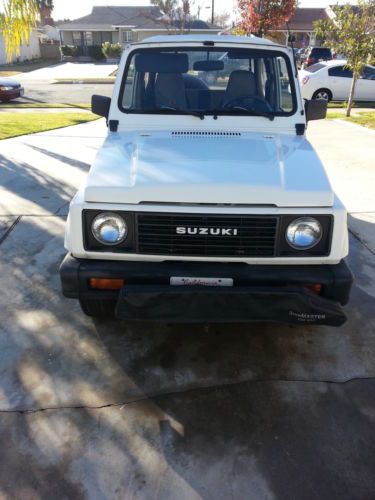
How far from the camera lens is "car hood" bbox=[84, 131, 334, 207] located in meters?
2.61

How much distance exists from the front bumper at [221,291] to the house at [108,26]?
141ft

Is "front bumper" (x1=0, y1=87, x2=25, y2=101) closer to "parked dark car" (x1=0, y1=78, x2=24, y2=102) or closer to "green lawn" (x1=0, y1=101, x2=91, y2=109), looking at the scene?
"parked dark car" (x1=0, y1=78, x2=24, y2=102)

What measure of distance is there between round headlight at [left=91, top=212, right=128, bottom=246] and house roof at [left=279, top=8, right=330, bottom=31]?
142 ft

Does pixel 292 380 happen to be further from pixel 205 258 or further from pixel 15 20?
pixel 15 20

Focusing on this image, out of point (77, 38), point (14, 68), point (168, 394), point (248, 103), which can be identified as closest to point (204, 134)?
point (248, 103)

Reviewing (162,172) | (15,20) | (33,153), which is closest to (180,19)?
(33,153)

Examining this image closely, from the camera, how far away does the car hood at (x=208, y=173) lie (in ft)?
8.57

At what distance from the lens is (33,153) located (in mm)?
8195

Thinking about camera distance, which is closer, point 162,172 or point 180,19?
point 162,172

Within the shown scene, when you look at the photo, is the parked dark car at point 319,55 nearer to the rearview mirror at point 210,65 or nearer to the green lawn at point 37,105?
the green lawn at point 37,105

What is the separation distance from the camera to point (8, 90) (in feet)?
53.3

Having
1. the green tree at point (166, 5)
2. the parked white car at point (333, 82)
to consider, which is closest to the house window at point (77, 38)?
the green tree at point (166, 5)

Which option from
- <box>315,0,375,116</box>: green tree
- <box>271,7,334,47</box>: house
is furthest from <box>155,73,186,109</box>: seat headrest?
<box>271,7,334,47</box>: house

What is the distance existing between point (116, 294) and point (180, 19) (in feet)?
110
